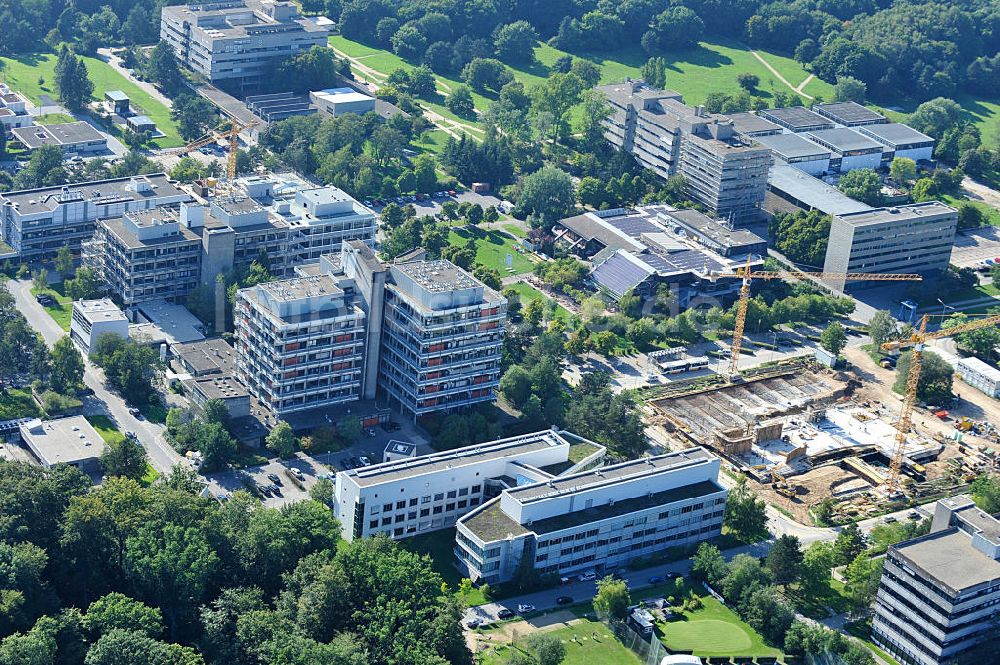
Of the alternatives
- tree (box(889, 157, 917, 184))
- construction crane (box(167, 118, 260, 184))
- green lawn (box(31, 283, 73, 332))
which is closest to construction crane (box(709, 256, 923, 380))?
tree (box(889, 157, 917, 184))

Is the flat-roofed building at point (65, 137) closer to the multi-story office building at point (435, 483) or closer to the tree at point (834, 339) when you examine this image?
the multi-story office building at point (435, 483)

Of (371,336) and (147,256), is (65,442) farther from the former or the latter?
(147,256)

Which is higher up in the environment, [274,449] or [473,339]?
[473,339]

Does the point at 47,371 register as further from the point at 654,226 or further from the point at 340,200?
the point at 654,226

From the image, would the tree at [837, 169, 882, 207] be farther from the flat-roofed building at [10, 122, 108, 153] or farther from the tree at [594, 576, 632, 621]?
the flat-roofed building at [10, 122, 108, 153]

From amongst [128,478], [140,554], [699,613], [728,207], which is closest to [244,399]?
[128,478]
